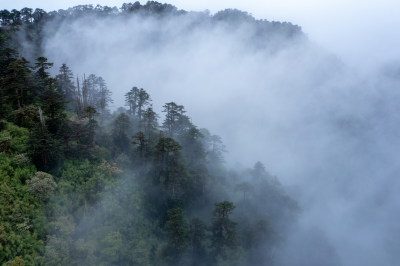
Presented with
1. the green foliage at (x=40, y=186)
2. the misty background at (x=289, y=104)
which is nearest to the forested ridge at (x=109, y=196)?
the green foliage at (x=40, y=186)

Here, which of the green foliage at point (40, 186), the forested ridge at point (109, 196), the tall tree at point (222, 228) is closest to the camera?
the forested ridge at point (109, 196)

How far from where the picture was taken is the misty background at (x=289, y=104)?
7306cm

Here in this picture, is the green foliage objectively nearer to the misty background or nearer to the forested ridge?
the forested ridge

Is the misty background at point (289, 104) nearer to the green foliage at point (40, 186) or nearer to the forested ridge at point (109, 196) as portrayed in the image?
the forested ridge at point (109, 196)

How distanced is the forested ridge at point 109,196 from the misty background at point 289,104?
58.4 ft

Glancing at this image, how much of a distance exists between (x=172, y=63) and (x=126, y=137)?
108 m

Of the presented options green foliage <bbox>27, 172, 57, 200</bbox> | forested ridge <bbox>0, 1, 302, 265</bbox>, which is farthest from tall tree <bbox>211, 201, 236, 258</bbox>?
green foliage <bbox>27, 172, 57, 200</bbox>

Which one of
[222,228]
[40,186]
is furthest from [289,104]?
[40,186]

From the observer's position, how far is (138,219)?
3147cm

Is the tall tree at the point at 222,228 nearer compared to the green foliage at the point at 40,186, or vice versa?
the green foliage at the point at 40,186

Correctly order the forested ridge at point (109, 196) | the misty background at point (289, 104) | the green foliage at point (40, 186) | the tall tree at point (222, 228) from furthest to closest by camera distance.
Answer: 1. the misty background at point (289, 104)
2. the tall tree at point (222, 228)
3. the green foliage at point (40, 186)
4. the forested ridge at point (109, 196)

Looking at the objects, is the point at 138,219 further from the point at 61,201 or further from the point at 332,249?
the point at 332,249

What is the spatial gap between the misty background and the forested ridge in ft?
58.4

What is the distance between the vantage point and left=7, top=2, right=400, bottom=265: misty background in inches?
2876
